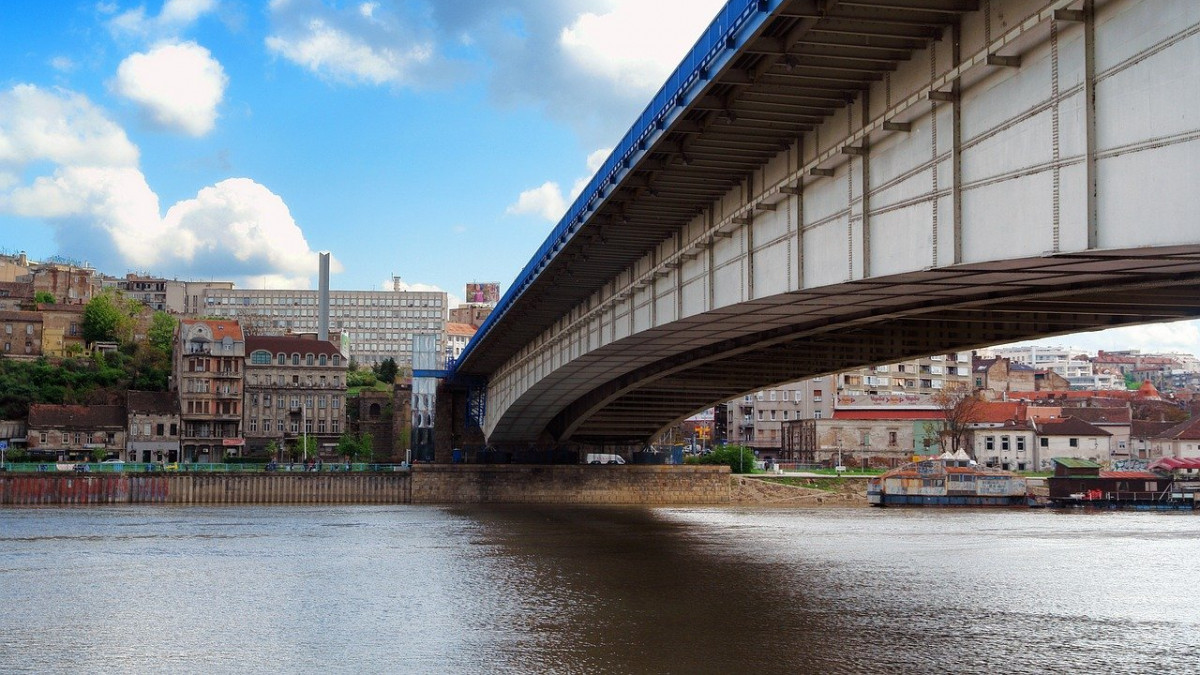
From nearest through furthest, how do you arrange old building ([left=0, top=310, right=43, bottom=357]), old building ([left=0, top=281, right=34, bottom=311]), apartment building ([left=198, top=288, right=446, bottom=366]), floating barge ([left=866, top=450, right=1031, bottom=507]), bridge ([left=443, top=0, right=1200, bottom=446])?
1. bridge ([left=443, top=0, right=1200, bottom=446])
2. floating barge ([left=866, top=450, right=1031, bottom=507])
3. old building ([left=0, top=310, right=43, bottom=357])
4. old building ([left=0, top=281, right=34, bottom=311])
5. apartment building ([left=198, top=288, right=446, bottom=366])

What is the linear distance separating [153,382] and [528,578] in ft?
265

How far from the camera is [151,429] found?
99.2 metres

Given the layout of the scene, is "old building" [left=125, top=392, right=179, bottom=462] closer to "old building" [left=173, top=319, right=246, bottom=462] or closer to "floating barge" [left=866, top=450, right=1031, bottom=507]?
"old building" [left=173, top=319, right=246, bottom=462]

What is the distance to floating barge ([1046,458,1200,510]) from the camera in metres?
72.7

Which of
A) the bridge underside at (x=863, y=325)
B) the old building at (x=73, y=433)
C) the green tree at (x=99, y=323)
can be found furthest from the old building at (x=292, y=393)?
the bridge underside at (x=863, y=325)

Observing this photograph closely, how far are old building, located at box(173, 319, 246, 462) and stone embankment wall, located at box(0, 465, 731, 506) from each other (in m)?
26.3

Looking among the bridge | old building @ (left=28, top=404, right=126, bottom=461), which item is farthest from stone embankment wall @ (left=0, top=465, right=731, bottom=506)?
the bridge

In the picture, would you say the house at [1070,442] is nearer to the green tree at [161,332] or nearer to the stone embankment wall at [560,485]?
the stone embankment wall at [560,485]

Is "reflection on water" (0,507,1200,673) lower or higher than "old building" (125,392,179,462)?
lower

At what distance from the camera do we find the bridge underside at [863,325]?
20.6 m

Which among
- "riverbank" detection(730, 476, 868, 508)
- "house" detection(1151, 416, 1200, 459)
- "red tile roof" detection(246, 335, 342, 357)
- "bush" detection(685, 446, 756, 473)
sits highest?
"red tile roof" detection(246, 335, 342, 357)

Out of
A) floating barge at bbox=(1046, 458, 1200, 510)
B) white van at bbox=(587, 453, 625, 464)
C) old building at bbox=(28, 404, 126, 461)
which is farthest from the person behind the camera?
old building at bbox=(28, 404, 126, 461)

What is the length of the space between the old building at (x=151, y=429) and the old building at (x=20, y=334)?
2620cm

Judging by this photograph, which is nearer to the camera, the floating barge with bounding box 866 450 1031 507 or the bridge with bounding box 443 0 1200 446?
the bridge with bounding box 443 0 1200 446
